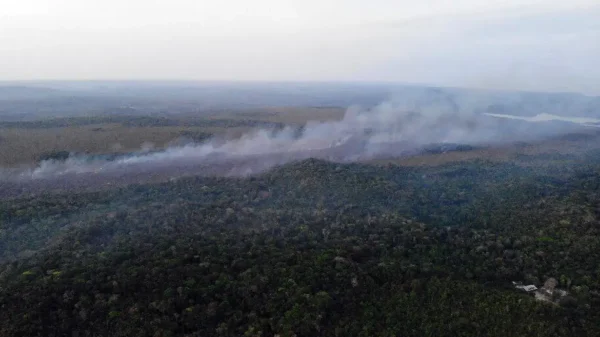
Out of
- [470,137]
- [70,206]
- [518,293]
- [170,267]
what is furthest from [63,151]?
[470,137]

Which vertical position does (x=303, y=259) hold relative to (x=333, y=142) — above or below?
above

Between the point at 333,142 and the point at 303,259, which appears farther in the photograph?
the point at 333,142

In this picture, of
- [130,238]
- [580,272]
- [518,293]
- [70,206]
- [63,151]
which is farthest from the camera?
[63,151]

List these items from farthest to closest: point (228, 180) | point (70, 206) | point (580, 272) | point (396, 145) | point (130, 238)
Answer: point (396, 145), point (228, 180), point (70, 206), point (130, 238), point (580, 272)

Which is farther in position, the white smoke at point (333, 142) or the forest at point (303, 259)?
the white smoke at point (333, 142)

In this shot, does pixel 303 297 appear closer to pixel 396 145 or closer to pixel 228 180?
pixel 228 180

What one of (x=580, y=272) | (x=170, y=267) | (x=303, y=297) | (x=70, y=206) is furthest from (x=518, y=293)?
(x=70, y=206)

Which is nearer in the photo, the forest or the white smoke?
the forest

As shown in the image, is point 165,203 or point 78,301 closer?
point 78,301
